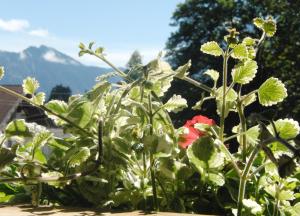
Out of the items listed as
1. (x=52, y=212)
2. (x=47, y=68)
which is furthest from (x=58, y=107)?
(x=47, y=68)

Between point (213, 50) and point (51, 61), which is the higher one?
point (51, 61)

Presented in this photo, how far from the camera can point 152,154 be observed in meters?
0.49

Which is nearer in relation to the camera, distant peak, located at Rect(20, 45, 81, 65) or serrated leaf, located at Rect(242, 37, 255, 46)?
serrated leaf, located at Rect(242, 37, 255, 46)

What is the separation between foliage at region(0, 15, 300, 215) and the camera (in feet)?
1.57

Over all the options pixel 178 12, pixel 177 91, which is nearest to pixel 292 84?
pixel 177 91

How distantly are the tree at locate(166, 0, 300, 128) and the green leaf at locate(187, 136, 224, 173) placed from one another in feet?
47.2

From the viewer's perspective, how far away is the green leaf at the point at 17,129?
51 cm

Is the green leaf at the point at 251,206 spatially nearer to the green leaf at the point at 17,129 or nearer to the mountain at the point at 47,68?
the green leaf at the point at 17,129

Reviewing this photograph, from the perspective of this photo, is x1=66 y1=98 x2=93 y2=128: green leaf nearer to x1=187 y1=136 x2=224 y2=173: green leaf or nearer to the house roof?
x1=187 y1=136 x2=224 y2=173: green leaf

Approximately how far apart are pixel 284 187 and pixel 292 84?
14.8m

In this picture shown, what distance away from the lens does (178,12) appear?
61.8ft

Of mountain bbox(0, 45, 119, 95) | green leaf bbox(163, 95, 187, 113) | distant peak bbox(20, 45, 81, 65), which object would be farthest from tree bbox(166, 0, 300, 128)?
distant peak bbox(20, 45, 81, 65)

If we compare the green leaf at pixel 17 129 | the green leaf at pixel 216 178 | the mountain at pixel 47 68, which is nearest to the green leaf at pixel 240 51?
the green leaf at pixel 216 178

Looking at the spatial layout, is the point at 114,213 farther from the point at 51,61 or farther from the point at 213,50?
the point at 51,61
